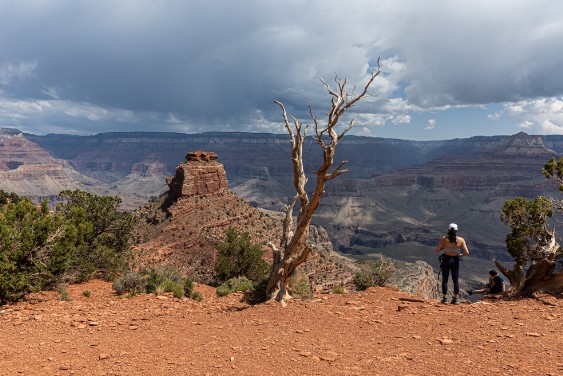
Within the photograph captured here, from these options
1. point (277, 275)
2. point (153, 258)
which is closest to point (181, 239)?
point (153, 258)

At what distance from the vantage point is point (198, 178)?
72.5m

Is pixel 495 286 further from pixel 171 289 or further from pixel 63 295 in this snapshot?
pixel 63 295

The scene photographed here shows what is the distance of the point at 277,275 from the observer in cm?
1274

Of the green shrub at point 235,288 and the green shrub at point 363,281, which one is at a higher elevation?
the green shrub at point 363,281

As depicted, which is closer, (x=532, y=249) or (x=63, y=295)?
(x=63, y=295)

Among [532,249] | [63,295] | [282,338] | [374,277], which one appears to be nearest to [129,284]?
[63,295]

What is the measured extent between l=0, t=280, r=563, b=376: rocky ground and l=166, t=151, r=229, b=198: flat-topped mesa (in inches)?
2314

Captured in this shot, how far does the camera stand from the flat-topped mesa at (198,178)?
70.5 m

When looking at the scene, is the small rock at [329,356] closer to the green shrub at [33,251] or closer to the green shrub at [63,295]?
the green shrub at [63,295]

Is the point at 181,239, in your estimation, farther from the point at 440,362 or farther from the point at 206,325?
the point at 440,362

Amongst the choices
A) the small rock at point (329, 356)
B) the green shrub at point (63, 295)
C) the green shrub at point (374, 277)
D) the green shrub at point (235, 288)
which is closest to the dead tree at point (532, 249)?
the green shrub at point (374, 277)

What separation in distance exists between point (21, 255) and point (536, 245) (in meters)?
22.9

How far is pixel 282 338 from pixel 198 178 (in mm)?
66186

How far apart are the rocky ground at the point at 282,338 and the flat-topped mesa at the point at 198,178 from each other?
5878cm
